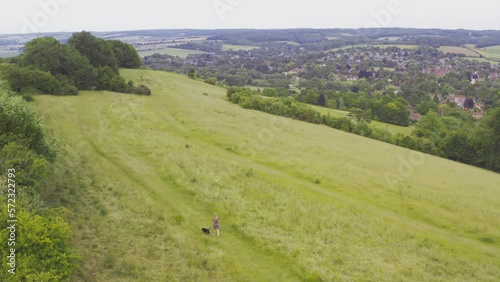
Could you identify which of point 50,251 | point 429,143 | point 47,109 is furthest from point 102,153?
point 429,143

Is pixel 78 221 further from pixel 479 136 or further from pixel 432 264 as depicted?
pixel 479 136

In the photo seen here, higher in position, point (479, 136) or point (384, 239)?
point (384, 239)

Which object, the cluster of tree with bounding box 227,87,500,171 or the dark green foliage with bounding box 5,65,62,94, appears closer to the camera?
the dark green foliage with bounding box 5,65,62,94

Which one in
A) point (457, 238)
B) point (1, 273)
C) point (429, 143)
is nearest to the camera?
point (1, 273)

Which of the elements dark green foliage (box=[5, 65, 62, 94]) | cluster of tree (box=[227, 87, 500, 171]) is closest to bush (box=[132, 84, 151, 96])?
dark green foliage (box=[5, 65, 62, 94])

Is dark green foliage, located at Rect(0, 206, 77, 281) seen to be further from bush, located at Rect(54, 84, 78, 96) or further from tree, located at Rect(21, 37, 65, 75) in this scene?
tree, located at Rect(21, 37, 65, 75)

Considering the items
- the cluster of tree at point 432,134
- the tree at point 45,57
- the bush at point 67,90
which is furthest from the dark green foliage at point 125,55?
the bush at point 67,90
